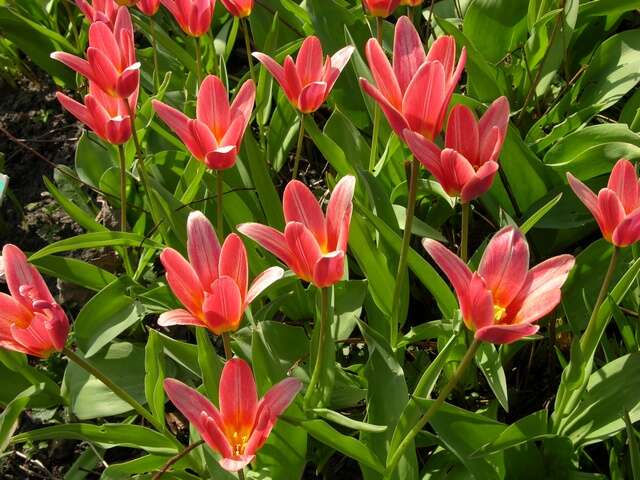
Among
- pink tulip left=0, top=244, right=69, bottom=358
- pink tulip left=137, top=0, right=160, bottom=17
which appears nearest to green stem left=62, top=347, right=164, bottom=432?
pink tulip left=0, top=244, right=69, bottom=358

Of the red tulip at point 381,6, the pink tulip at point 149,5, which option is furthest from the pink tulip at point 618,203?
the pink tulip at point 149,5

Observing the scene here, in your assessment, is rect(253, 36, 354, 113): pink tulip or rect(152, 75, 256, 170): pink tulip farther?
rect(253, 36, 354, 113): pink tulip

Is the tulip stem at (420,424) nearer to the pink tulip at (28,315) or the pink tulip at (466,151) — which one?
the pink tulip at (466,151)

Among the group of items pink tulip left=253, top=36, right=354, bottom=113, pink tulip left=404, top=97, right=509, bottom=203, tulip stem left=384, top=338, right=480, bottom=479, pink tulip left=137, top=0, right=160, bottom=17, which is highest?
pink tulip left=137, top=0, right=160, bottom=17

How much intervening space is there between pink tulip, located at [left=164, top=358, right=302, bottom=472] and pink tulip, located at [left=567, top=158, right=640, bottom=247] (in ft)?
1.47

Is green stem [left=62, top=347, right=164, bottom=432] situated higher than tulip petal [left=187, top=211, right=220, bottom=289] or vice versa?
tulip petal [left=187, top=211, right=220, bottom=289]

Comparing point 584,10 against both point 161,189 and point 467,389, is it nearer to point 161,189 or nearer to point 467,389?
point 467,389

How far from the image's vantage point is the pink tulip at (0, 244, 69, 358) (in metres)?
1.07

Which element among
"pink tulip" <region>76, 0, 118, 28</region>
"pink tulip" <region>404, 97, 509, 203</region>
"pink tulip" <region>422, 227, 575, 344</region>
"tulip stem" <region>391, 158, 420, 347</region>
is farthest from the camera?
"pink tulip" <region>76, 0, 118, 28</region>

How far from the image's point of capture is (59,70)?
240cm

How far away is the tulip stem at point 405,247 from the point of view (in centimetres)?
121

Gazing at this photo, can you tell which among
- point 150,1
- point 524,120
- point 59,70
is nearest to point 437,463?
point 524,120

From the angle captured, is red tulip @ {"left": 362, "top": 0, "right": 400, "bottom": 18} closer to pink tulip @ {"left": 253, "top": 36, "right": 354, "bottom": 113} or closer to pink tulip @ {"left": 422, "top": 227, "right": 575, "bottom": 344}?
pink tulip @ {"left": 253, "top": 36, "right": 354, "bottom": 113}

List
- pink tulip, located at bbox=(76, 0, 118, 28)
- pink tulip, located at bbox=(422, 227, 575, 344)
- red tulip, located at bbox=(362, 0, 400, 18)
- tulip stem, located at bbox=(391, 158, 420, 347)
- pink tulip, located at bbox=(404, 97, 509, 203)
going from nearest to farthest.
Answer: pink tulip, located at bbox=(422, 227, 575, 344), pink tulip, located at bbox=(404, 97, 509, 203), tulip stem, located at bbox=(391, 158, 420, 347), red tulip, located at bbox=(362, 0, 400, 18), pink tulip, located at bbox=(76, 0, 118, 28)
